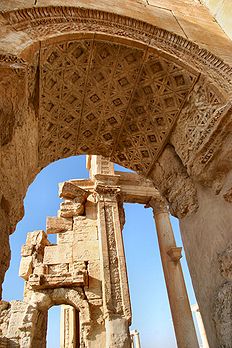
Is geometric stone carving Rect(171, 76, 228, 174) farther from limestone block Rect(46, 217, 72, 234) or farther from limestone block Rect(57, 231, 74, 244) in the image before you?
limestone block Rect(46, 217, 72, 234)

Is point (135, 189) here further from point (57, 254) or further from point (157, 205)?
point (57, 254)

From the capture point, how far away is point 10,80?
1945mm

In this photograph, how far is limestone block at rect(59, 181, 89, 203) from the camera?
10.6 meters

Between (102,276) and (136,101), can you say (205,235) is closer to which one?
(136,101)

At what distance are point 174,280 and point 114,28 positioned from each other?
929 centimetres

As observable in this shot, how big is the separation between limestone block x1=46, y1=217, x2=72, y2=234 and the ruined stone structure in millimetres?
6927

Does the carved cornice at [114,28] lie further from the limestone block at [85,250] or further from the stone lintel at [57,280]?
the limestone block at [85,250]

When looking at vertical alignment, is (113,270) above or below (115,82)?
above

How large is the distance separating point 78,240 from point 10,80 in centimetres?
833

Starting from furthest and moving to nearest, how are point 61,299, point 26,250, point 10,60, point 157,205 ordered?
point 157,205, point 26,250, point 61,299, point 10,60

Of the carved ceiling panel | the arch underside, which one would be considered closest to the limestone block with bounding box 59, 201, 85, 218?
the carved ceiling panel

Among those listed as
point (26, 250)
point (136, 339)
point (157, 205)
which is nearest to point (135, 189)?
point (157, 205)

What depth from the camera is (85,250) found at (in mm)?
9352

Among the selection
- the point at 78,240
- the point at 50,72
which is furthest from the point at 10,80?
the point at 78,240
